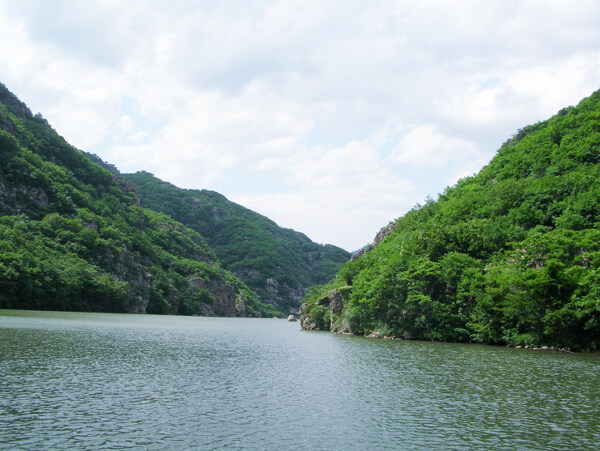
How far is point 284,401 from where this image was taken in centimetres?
2483

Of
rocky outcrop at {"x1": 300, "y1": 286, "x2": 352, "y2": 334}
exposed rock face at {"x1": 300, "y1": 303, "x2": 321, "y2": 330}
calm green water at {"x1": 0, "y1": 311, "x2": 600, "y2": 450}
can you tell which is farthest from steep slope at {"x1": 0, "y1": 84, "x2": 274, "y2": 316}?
calm green water at {"x1": 0, "y1": 311, "x2": 600, "y2": 450}

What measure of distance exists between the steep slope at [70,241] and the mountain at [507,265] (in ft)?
197

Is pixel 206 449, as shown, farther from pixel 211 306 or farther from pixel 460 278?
pixel 211 306

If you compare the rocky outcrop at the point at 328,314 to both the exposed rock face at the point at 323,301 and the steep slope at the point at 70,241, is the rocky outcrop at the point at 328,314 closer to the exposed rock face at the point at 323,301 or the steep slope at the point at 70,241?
the exposed rock face at the point at 323,301

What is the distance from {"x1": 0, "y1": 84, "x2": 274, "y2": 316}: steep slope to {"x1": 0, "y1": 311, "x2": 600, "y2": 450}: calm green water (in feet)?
230

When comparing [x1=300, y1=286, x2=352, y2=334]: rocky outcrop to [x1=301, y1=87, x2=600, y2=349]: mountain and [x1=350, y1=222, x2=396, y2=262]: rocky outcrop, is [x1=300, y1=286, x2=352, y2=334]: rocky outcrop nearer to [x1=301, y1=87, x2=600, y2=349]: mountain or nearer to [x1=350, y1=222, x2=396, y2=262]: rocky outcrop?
[x1=301, y1=87, x2=600, y2=349]: mountain

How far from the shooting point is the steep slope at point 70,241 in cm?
10423

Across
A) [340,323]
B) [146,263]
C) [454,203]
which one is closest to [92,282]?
[146,263]

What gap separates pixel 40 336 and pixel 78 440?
3522 centimetres

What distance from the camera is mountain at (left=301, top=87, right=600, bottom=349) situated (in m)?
52.1

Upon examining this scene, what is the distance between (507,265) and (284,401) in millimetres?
45976

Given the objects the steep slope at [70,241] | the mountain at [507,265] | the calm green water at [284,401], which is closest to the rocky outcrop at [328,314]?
the mountain at [507,265]

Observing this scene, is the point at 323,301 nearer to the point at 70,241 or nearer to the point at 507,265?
the point at 507,265

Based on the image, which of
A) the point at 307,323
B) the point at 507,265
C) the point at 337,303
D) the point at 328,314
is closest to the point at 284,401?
the point at 507,265
